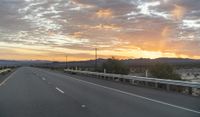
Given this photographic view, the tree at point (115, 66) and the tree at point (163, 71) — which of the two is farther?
the tree at point (115, 66)

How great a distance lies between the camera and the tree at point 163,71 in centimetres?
4353

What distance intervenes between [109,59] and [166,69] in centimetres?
1742

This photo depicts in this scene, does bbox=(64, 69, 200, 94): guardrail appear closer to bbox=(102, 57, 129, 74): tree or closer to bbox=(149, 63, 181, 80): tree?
bbox=(102, 57, 129, 74): tree

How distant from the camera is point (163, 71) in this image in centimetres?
4419

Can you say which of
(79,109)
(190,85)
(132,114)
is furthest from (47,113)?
(190,85)

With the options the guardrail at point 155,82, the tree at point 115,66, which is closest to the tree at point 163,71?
the guardrail at point 155,82

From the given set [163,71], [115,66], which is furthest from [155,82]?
[115,66]

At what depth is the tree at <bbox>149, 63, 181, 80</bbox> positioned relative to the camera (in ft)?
143

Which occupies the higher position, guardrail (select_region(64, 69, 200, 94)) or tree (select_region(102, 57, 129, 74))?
tree (select_region(102, 57, 129, 74))

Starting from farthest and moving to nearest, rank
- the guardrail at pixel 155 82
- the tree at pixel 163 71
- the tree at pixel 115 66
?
the tree at pixel 115 66, the tree at pixel 163 71, the guardrail at pixel 155 82

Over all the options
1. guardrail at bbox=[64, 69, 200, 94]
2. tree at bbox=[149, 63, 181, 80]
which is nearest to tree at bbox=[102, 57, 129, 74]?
guardrail at bbox=[64, 69, 200, 94]

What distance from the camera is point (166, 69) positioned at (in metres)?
44.5

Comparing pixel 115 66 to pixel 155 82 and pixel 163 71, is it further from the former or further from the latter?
pixel 155 82

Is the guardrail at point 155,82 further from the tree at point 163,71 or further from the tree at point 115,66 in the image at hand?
the tree at point 163,71
